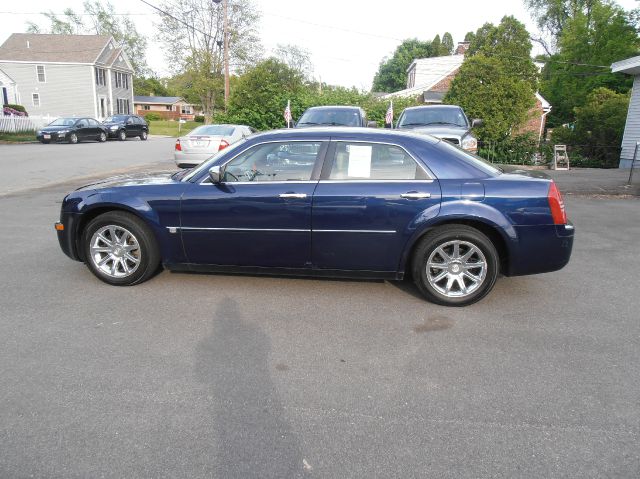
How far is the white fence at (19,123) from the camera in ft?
89.7

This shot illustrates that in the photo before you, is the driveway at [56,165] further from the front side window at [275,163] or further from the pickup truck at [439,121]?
the pickup truck at [439,121]

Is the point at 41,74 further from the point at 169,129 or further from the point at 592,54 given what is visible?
the point at 592,54

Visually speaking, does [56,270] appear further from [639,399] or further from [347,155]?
[639,399]

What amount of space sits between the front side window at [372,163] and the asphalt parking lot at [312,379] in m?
1.17

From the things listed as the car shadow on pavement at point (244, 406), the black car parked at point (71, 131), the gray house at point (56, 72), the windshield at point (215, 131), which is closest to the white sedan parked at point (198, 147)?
the windshield at point (215, 131)

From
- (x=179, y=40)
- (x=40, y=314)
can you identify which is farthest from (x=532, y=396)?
(x=179, y=40)

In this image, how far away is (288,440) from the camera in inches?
102

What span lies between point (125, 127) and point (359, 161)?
30.8 meters

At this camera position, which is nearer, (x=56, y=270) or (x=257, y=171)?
(x=257, y=171)

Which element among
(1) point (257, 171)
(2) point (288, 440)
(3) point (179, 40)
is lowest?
(2) point (288, 440)

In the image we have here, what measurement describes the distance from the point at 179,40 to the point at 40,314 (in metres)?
54.8

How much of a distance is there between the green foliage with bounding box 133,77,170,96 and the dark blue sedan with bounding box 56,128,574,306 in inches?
3725

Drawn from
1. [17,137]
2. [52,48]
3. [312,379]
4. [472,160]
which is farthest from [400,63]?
[312,379]

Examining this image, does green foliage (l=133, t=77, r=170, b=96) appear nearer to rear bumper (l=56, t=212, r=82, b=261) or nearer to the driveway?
the driveway
